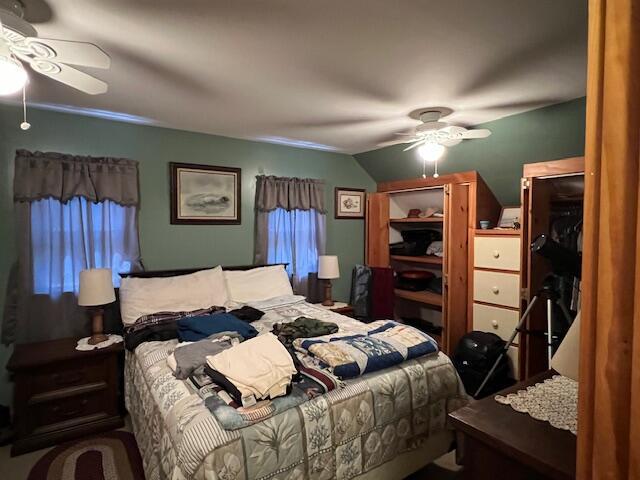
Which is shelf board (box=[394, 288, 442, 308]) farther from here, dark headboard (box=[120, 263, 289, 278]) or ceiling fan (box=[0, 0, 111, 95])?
ceiling fan (box=[0, 0, 111, 95])

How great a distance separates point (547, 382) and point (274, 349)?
1194 millimetres

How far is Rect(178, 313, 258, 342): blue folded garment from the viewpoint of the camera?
2.31 meters

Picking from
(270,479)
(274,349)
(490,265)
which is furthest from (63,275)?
(490,265)

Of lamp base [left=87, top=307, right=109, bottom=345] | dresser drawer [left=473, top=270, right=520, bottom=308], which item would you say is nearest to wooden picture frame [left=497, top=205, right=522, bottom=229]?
dresser drawer [left=473, top=270, right=520, bottom=308]

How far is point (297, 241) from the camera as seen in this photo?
12.8ft

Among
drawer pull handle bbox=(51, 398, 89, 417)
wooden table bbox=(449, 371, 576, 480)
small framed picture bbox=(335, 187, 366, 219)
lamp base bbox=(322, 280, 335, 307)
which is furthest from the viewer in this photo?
small framed picture bbox=(335, 187, 366, 219)

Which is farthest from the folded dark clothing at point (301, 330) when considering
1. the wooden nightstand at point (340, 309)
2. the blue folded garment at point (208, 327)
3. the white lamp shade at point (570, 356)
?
the white lamp shade at point (570, 356)

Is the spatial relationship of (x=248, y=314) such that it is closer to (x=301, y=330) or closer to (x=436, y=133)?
(x=301, y=330)

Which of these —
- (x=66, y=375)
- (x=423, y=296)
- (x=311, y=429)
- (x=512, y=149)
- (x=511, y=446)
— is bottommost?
(x=66, y=375)

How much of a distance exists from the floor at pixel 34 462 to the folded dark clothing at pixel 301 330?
0.96m

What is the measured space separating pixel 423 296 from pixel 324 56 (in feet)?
9.38

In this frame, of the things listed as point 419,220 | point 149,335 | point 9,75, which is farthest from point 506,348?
point 9,75

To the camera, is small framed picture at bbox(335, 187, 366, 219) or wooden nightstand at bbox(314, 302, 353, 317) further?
small framed picture at bbox(335, 187, 366, 219)

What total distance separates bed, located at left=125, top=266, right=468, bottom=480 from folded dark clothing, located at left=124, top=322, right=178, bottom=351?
0.25ft
